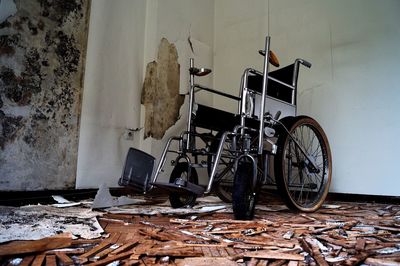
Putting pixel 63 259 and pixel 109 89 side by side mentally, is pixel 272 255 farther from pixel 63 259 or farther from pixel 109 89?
pixel 109 89

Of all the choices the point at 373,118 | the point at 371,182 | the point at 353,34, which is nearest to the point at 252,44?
the point at 353,34

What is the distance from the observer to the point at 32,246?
101 centimetres

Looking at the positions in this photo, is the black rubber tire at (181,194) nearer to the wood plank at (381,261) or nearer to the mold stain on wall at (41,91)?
the mold stain on wall at (41,91)

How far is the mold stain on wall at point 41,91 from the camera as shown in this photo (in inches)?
88.7

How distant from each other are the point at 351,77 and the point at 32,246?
10.4 ft

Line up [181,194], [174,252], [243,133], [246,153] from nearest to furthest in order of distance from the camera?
[174,252] < [246,153] < [243,133] < [181,194]

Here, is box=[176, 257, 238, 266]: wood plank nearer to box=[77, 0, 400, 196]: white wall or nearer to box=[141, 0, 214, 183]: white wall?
box=[77, 0, 400, 196]: white wall

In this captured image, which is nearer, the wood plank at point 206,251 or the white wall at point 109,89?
the wood plank at point 206,251

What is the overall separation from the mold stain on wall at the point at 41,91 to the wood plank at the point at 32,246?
1.39 meters

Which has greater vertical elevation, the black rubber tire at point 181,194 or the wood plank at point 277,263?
the black rubber tire at point 181,194

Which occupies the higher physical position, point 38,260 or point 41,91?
point 41,91

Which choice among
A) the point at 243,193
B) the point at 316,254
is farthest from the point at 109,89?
the point at 316,254

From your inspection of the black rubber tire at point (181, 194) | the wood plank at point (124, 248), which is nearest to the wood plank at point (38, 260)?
the wood plank at point (124, 248)

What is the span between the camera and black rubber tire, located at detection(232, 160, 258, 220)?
1689 millimetres
